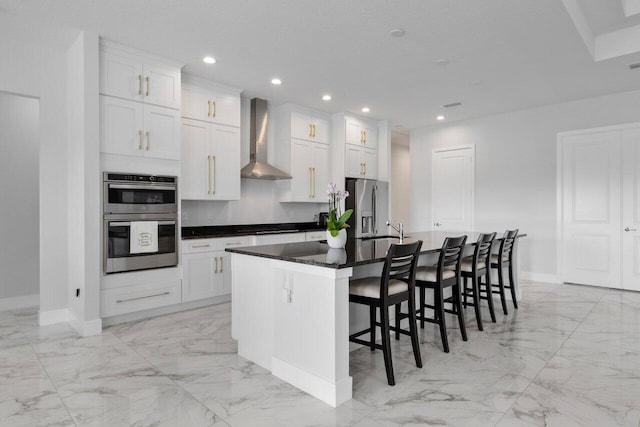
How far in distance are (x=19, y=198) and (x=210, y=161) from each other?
90.1 inches

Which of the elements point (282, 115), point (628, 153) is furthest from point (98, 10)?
Result: point (628, 153)

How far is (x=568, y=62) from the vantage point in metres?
Result: 4.02

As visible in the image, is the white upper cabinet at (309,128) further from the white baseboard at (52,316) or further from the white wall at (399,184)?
the white baseboard at (52,316)

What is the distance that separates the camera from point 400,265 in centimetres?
246

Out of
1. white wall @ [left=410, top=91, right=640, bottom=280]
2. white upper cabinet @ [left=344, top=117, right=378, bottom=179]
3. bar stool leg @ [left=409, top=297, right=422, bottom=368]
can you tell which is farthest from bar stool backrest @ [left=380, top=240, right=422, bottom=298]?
white wall @ [left=410, top=91, right=640, bottom=280]

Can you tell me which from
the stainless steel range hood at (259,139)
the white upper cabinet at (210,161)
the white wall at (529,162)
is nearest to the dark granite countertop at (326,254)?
the white upper cabinet at (210,161)

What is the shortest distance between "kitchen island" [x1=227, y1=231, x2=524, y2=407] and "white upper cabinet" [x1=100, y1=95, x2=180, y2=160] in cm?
169

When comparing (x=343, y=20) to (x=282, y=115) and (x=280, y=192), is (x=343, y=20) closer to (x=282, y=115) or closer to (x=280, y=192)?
(x=282, y=115)

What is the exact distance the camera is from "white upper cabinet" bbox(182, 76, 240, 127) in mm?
4301

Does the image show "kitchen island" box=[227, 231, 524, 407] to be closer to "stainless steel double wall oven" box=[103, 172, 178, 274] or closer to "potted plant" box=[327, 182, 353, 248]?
"potted plant" box=[327, 182, 353, 248]

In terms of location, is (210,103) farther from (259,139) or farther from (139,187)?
(139,187)

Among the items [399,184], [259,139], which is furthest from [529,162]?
[259,139]

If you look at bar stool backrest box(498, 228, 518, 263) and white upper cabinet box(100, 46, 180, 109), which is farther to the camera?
bar stool backrest box(498, 228, 518, 263)

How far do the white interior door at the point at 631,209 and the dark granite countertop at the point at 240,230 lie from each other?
4.11 m
